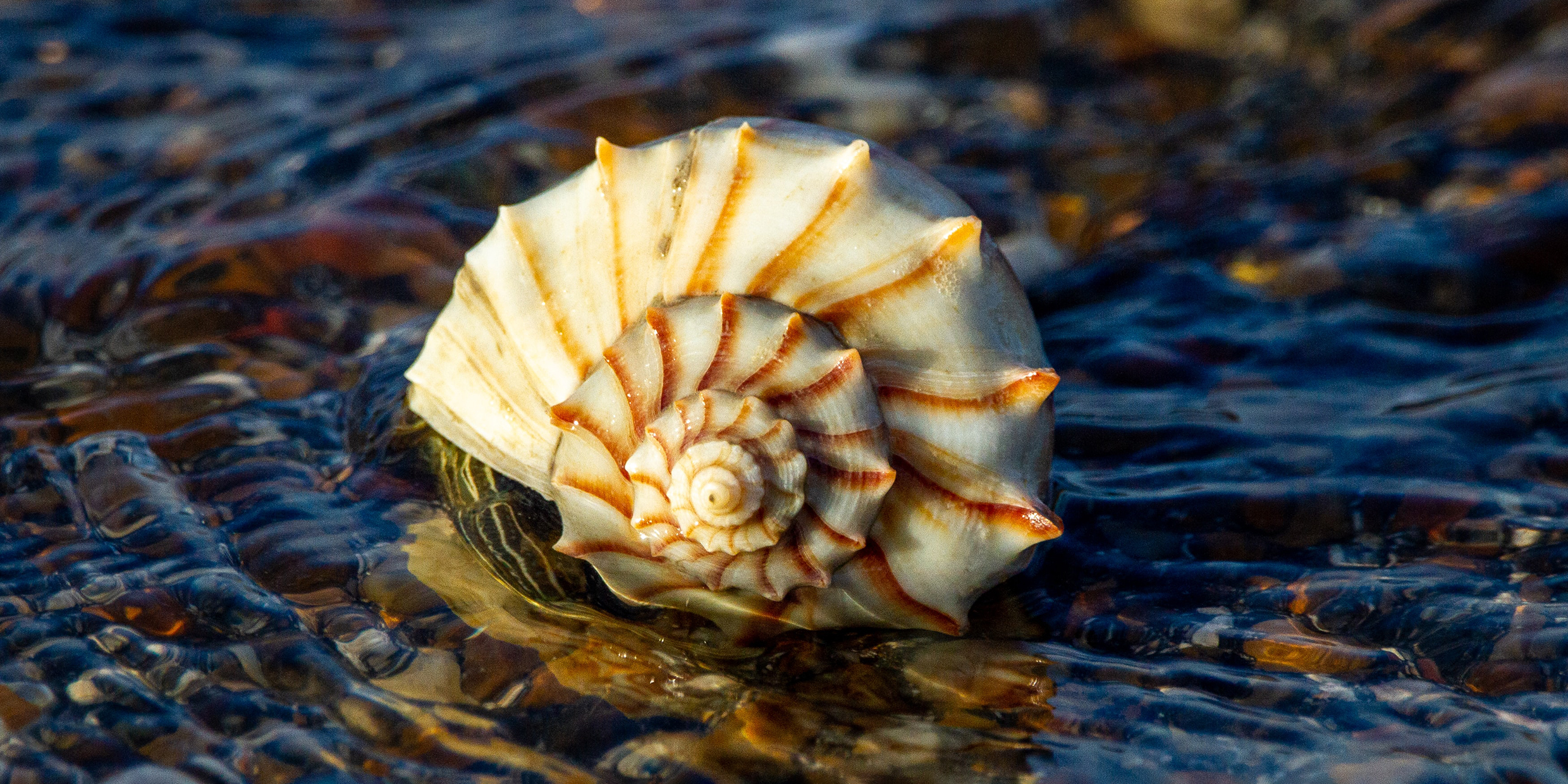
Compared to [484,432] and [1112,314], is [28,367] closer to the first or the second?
[484,432]

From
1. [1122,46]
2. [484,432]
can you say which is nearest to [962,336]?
[484,432]

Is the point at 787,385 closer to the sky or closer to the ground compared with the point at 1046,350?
closer to the sky

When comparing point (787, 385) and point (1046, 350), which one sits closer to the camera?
point (787, 385)
